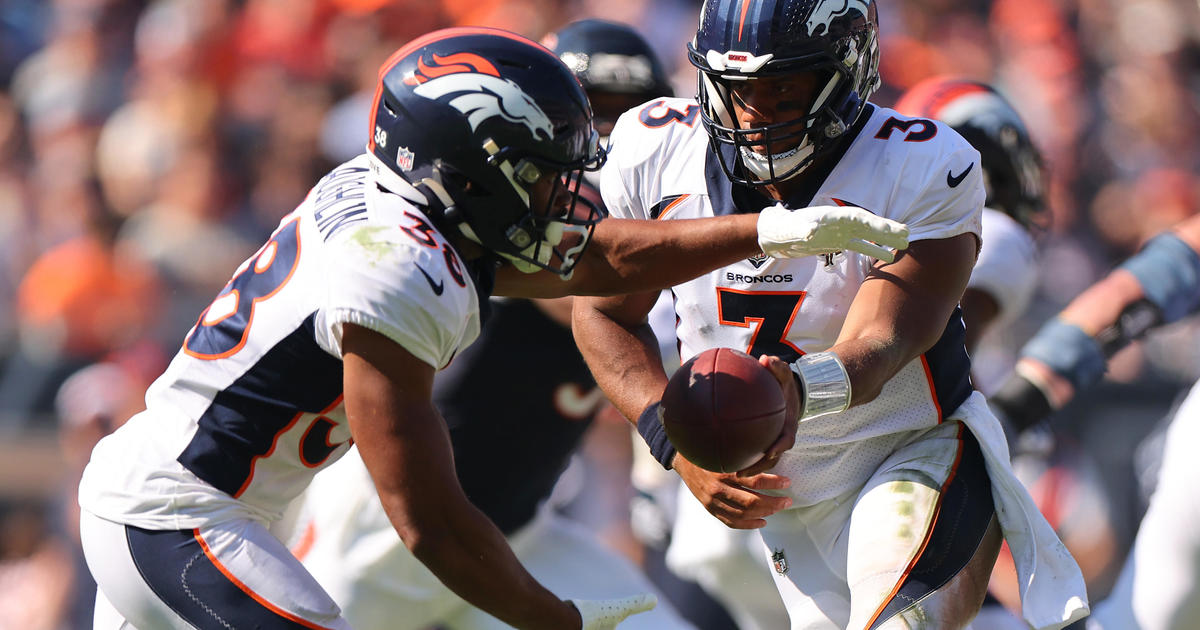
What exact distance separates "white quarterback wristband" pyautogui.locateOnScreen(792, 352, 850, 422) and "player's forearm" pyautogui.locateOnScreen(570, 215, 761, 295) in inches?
11.8

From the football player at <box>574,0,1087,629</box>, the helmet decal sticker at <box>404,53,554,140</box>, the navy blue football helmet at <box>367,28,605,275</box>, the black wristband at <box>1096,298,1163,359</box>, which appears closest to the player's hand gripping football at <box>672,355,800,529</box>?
the football player at <box>574,0,1087,629</box>

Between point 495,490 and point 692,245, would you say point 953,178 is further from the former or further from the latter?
point 495,490

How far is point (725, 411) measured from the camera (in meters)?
2.99

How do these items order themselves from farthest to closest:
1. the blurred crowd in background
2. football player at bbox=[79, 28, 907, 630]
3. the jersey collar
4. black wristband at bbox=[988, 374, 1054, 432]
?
the blurred crowd in background < black wristband at bbox=[988, 374, 1054, 432] < the jersey collar < football player at bbox=[79, 28, 907, 630]

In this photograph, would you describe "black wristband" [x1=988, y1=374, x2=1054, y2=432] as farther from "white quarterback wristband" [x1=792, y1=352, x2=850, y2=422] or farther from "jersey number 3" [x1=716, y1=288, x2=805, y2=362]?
"white quarterback wristband" [x1=792, y1=352, x2=850, y2=422]

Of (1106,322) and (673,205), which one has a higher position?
(673,205)

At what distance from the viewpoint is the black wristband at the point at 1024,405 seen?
16.4ft

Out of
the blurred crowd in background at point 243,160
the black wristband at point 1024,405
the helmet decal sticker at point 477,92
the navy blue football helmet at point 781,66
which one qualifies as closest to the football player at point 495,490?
the navy blue football helmet at point 781,66

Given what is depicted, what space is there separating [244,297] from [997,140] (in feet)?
10.1

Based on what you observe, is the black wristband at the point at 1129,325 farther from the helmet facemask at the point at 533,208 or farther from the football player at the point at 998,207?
the helmet facemask at the point at 533,208

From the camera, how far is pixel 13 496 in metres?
7.15

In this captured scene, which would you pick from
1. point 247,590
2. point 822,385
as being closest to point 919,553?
point 822,385

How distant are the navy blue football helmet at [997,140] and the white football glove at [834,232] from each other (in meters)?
2.22

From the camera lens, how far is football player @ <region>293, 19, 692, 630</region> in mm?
4535
